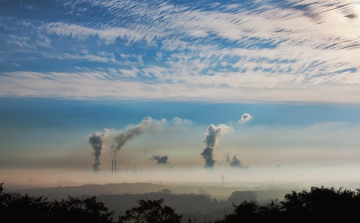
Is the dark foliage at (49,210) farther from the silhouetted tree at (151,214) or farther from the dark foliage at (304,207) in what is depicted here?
the dark foliage at (304,207)

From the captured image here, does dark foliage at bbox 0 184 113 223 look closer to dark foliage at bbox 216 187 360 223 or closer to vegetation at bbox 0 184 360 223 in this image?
vegetation at bbox 0 184 360 223

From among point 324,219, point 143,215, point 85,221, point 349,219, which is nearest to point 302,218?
point 324,219

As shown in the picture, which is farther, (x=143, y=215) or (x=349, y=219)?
(x=143, y=215)

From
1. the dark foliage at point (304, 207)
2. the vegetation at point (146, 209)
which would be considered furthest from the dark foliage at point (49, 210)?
the dark foliage at point (304, 207)

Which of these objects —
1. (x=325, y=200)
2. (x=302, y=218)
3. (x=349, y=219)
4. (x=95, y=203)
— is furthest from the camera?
(x=95, y=203)

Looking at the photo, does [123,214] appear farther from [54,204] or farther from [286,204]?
[286,204]

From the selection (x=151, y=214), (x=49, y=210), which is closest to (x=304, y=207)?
(x=151, y=214)
